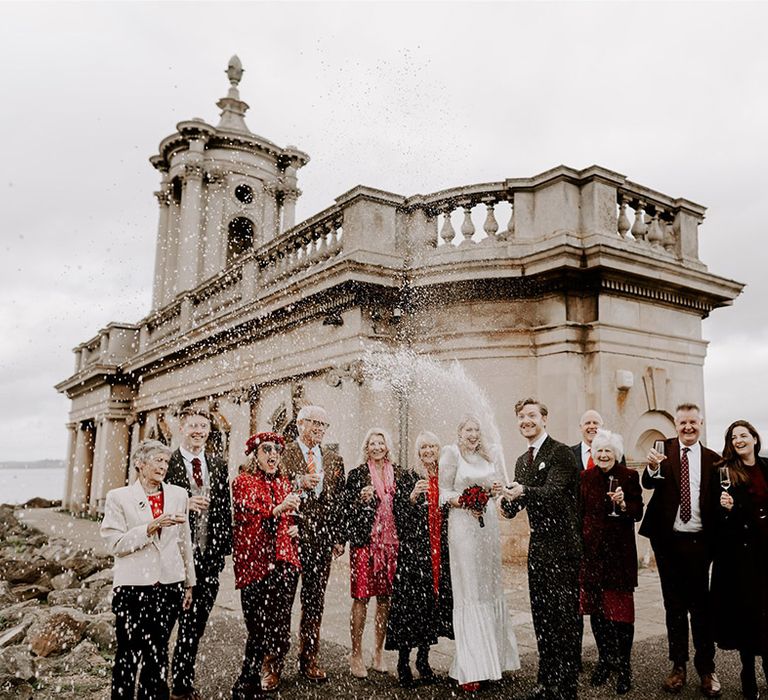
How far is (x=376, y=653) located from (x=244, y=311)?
27.6ft

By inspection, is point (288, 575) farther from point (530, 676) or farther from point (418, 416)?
point (418, 416)

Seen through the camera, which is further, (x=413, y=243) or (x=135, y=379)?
(x=135, y=379)

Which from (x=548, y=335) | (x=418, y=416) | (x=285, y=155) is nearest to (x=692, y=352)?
(x=548, y=335)

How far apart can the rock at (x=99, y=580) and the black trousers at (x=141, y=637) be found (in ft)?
19.6

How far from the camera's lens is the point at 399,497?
5.15 m

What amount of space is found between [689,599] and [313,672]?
9.42 feet

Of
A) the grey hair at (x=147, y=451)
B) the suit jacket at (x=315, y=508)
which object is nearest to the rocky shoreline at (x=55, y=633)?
the suit jacket at (x=315, y=508)

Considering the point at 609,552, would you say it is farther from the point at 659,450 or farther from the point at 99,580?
the point at 99,580

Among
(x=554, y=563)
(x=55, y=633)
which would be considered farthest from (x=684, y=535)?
(x=55, y=633)

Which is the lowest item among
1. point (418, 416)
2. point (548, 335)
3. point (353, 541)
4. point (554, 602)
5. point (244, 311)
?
point (554, 602)

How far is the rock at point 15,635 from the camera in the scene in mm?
6227

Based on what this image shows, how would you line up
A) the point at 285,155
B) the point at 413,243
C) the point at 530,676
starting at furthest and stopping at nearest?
the point at 285,155 < the point at 413,243 < the point at 530,676

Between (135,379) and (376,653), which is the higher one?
(135,379)

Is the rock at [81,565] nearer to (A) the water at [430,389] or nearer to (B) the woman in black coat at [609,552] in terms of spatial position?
(A) the water at [430,389]
